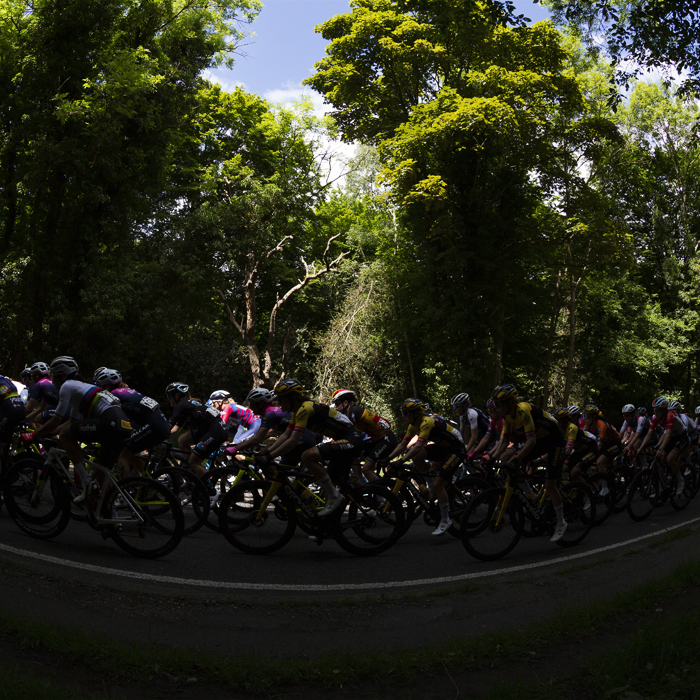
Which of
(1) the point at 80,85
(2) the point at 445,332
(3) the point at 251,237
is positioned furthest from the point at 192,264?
(2) the point at 445,332

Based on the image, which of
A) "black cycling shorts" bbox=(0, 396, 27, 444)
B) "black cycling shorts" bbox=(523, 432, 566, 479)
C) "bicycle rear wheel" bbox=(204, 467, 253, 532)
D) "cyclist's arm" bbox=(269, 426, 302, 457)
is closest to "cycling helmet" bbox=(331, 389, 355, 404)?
"cyclist's arm" bbox=(269, 426, 302, 457)

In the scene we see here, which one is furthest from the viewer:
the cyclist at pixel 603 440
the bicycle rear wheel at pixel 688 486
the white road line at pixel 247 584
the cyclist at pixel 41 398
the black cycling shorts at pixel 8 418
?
the bicycle rear wheel at pixel 688 486

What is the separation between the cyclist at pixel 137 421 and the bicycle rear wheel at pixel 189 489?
40cm

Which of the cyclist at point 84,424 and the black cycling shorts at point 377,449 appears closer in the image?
the cyclist at point 84,424

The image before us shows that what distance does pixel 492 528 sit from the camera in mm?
8516

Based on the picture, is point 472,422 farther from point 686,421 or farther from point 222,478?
point 686,421

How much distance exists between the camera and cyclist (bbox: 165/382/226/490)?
392 inches

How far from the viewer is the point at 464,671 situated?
15.2 ft

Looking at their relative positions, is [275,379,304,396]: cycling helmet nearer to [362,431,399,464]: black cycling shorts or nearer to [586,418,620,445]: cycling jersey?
[362,431,399,464]: black cycling shorts

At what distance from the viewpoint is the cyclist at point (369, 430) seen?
31.4 feet

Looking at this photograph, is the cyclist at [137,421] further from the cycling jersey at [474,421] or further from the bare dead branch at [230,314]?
the bare dead branch at [230,314]

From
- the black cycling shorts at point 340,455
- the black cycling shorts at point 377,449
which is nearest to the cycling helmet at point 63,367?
the black cycling shorts at point 340,455

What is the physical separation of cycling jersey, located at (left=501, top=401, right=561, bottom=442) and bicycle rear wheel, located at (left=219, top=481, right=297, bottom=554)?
3144mm

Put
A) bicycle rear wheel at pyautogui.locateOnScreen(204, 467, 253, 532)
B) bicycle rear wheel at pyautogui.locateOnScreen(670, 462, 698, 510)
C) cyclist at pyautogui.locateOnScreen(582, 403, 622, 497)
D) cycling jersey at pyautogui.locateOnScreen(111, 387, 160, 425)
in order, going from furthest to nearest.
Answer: bicycle rear wheel at pyautogui.locateOnScreen(670, 462, 698, 510), cyclist at pyautogui.locateOnScreen(582, 403, 622, 497), bicycle rear wheel at pyautogui.locateOnScreen(204, 467, 253, 532), cycling jersey at pyautogui.locateOnScreen(111, 387, 160, 425)
